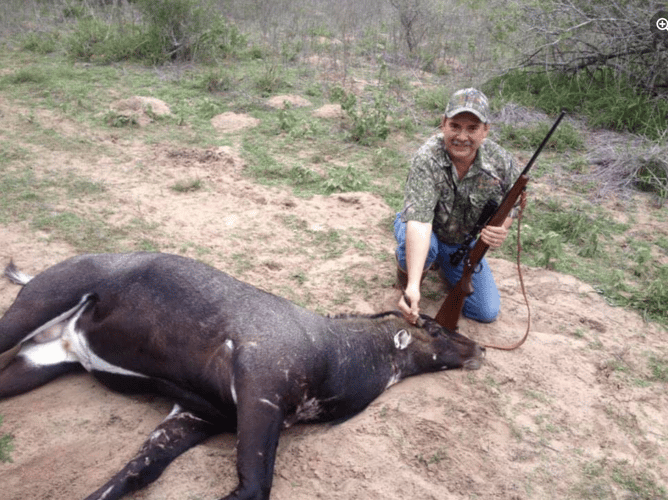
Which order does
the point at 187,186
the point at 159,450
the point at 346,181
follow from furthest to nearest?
the point at 346,181, the point at 187,186, the point at 159,450

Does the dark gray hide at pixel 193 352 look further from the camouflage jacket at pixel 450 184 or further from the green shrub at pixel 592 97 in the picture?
the green shrub at pixel 592 97

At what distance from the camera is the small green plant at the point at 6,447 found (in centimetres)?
286

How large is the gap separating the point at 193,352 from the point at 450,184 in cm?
226

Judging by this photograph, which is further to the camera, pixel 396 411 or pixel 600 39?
pixel 600 39

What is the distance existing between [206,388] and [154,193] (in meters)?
3.17

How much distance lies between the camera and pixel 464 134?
3930 millimetres

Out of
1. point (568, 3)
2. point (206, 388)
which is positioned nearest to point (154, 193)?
point (206, 388)

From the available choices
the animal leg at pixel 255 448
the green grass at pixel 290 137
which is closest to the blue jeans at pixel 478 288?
the green grass at pixel 290 137

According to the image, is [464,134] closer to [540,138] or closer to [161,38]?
[540,138]

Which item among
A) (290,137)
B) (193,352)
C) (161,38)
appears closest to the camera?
(193,352)

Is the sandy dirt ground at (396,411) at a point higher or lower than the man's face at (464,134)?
lower

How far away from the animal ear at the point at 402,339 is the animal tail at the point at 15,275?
2.53 metres

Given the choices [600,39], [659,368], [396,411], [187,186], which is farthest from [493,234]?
[600,39]

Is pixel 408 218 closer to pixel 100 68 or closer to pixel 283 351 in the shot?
pixel 283 351
